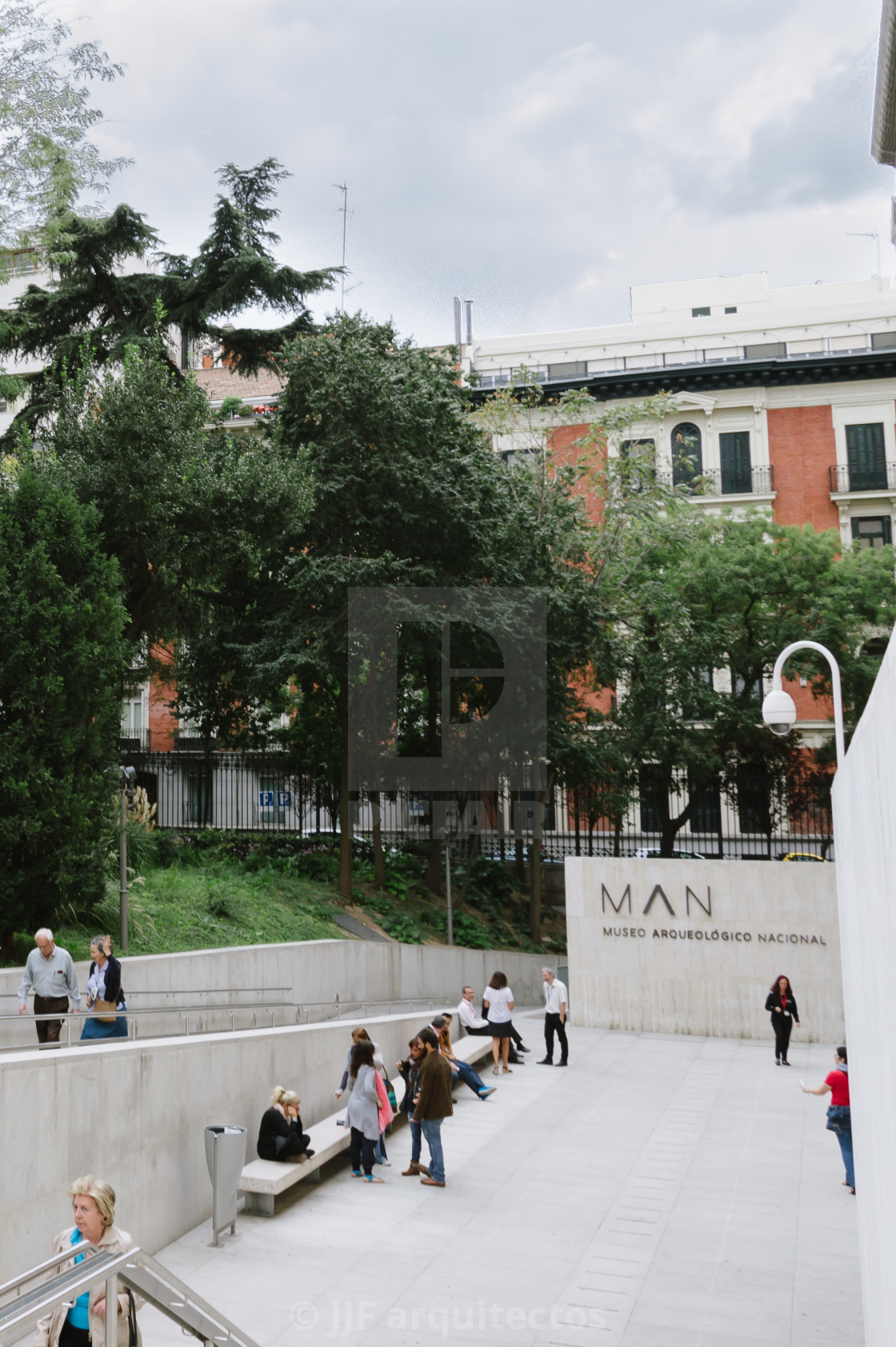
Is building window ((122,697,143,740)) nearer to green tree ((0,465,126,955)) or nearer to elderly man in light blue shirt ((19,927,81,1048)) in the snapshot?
green tree ((0,465,126,955))

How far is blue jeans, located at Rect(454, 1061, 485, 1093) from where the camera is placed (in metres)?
15.4

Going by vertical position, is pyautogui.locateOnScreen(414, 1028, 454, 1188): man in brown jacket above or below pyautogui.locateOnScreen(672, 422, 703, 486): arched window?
below

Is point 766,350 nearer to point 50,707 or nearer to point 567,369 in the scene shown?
point 567,369

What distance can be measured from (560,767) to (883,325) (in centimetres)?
3289

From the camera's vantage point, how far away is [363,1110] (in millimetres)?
11711

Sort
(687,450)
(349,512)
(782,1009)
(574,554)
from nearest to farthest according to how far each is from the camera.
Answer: (782,1009) → (349,512) → (574,554) → (687,450)

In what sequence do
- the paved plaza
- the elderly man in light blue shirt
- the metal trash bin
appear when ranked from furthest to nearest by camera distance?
the elderly man in light blue shirt
the metal trash bin
the paved plaza

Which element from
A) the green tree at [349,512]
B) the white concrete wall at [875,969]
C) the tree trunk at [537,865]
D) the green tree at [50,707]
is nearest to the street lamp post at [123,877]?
the green tree at [50,707]

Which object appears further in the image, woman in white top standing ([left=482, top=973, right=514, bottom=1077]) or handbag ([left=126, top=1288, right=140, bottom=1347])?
woman in white top standing ([left=482, top=973, right=514, bottom=1077])

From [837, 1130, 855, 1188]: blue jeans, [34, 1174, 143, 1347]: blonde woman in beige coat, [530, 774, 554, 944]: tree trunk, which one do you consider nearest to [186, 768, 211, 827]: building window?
[530, 774, 554, 944]: tree trunk

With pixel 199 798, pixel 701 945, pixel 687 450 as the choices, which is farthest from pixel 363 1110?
pixel 687 450

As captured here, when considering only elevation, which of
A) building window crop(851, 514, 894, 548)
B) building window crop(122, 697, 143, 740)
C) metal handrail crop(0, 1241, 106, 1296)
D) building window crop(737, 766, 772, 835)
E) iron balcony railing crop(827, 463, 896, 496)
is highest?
iron balcony railing crop(827, 463, 896, 496)

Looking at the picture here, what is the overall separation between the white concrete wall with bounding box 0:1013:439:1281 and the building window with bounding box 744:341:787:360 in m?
44.9

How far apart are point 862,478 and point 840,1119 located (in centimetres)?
4099
